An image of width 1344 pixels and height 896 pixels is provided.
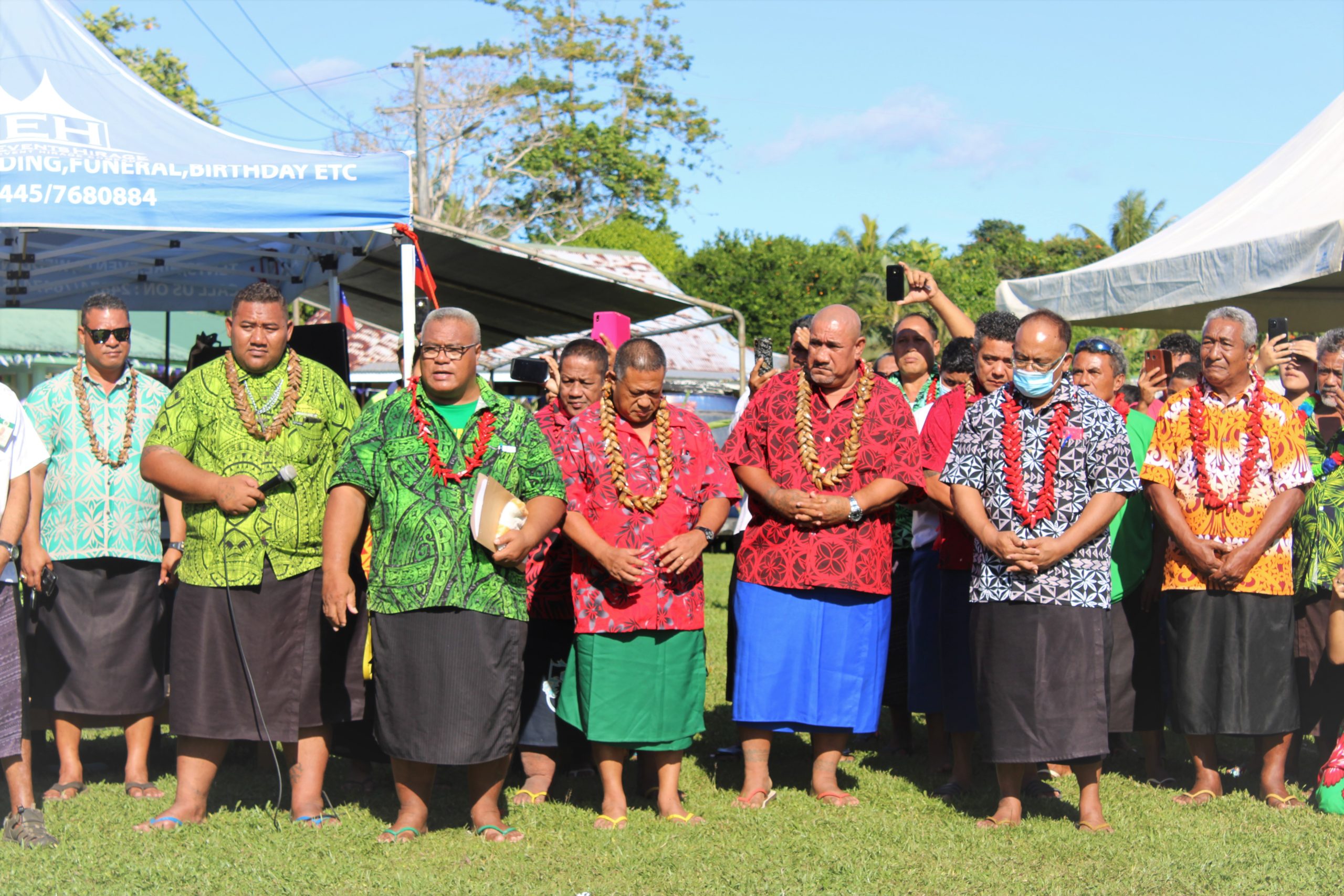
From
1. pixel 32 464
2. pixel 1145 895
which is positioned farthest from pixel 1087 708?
pixel 32 464

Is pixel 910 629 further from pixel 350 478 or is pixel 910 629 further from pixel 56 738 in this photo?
pixel 56 738

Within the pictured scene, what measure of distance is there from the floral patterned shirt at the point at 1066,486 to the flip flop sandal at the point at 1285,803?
4.37ft

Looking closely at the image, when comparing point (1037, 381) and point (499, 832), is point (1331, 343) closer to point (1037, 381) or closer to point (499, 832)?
point (1037, 381)

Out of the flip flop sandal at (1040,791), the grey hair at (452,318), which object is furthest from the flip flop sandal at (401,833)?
the flip flop sandal at (1040,791)

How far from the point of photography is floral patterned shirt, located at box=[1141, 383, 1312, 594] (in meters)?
5.45

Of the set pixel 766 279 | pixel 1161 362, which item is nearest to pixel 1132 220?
pixel 766 279

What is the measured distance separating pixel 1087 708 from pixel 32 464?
4309 mm

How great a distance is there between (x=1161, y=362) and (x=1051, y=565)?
3.20 metres

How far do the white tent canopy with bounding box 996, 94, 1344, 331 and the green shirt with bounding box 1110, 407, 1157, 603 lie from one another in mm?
1830

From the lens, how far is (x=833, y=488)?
5566 millimetres

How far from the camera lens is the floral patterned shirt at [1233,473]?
5445 mm

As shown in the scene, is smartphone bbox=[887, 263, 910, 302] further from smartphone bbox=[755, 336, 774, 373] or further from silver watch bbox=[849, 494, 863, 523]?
silver watch bbox=[849, 494, 863, 523]

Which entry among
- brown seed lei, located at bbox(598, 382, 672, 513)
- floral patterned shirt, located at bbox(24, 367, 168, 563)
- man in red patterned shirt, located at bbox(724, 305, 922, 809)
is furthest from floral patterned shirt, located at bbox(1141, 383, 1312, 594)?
floral patterned shirt, located at bbox(24, 367, 168, 563)

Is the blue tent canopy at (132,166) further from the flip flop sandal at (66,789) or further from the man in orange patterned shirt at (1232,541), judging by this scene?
the man in orange patterned shirt at (1232,541)
